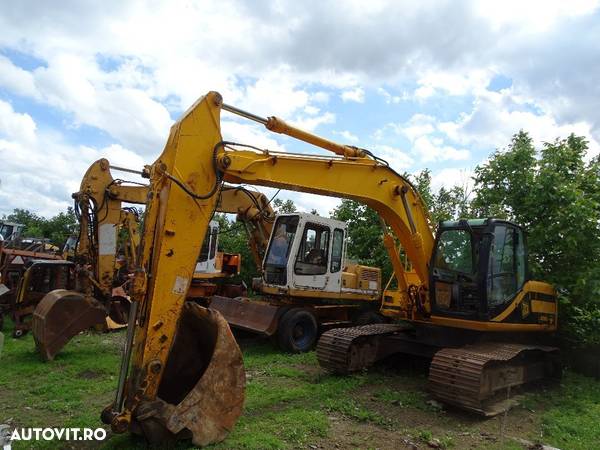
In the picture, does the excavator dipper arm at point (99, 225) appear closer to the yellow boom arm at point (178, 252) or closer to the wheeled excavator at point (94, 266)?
the wheeled excavator at point (94, 266)

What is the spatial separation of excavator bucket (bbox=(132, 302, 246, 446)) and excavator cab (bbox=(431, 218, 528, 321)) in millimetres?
3607

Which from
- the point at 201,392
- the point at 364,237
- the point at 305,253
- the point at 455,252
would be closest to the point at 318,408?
the point at 201,392

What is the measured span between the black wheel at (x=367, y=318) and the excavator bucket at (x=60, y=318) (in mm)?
5164

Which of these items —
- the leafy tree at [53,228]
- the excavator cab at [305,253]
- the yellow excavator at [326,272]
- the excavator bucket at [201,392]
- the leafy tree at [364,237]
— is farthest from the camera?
the leafy tree at [53,228]

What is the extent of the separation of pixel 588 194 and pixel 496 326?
12.6 feet

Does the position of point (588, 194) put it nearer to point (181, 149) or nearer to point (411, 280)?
point (411, 280)

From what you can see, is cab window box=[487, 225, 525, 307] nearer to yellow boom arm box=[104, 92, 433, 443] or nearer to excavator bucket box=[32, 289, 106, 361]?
yellow boom arm box=[104, 92, 433, 443]

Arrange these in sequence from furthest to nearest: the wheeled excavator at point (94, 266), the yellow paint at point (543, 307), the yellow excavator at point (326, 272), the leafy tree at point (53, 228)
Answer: the leafy tree at point (53, 228) → the wheeled excavator at point (94, 266) → the yellow paint at point (543, 307) → the yellow excavator at point (326, 272)

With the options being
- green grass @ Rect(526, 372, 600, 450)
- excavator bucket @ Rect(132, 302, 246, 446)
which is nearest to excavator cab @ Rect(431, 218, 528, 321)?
green grass @ Rect(526, 372, 600, 450)

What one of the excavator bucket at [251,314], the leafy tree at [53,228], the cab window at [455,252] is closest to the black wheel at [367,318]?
the excavator bucket at [251,314]

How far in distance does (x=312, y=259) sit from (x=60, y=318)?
4.46 meters

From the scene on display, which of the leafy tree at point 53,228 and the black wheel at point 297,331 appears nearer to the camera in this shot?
the black wheel at point 297,331

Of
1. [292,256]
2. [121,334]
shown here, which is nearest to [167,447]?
[292,256]

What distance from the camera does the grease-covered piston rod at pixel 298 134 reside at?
17.5 ft
